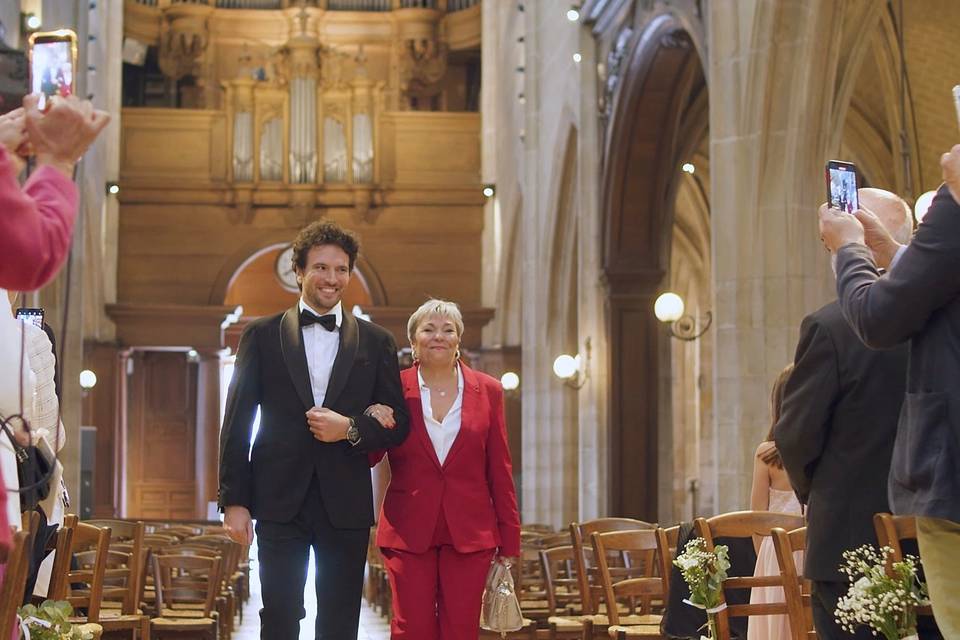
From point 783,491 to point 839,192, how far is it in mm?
2835

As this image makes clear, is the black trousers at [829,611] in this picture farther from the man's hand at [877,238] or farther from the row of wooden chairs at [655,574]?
the man's hand at [877,238]

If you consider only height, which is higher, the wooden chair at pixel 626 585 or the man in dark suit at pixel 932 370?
the man in dark suit at pixel 932 370

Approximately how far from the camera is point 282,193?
91.7ft

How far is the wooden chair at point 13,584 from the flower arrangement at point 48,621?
0.50 meters

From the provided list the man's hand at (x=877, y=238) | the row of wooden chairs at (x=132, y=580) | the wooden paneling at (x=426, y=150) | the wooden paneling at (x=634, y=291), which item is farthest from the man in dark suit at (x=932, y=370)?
the wooden paneling at (x=426, y=150)

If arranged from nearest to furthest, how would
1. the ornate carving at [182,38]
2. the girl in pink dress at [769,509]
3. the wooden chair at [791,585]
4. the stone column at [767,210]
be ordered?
1. the wooden chair at [791,585]
2. the girl in pink dress at [769,509]
3. the stone column at [767,210]
4. the ornate carving at [182,38]

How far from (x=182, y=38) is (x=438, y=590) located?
81.7ft

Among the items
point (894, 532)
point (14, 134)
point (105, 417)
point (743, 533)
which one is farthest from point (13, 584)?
point (105, 417)

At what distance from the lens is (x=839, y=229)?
12.5ft

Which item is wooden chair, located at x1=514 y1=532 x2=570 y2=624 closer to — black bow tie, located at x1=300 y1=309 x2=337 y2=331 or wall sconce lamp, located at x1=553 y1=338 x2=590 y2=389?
black bow tie, located at x1=300 y1=309 x2=337 y2=331

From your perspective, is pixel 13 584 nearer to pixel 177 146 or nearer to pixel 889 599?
pixel 889 599

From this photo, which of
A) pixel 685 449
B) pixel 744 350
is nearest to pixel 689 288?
pixel 685 449

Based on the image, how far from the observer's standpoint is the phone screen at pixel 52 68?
3.14 metres

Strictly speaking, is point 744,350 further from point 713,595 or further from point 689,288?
point 689,288
